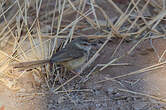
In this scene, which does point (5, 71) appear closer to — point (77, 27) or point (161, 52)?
point (77, 27)

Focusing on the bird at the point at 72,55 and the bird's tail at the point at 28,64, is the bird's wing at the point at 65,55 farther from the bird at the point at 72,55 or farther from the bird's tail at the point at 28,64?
the bird's tail at the point at 28,64

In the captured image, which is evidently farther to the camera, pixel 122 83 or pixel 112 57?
pixel 112 57

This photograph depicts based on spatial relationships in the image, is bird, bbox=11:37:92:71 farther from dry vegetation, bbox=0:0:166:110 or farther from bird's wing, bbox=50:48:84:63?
dry vegetation, bbox=0:0:166:110

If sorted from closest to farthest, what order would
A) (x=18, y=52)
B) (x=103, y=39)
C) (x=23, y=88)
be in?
(x=23, y=88) < (x=18, y=52) < (x=103, y=39)

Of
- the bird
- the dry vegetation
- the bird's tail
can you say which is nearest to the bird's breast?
the bird


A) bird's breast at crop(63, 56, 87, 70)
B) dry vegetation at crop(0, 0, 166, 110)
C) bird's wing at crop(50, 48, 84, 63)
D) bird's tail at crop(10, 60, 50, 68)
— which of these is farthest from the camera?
bird's breast at crop(63, 56, 87, 70)

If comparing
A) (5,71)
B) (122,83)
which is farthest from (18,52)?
(122,83)

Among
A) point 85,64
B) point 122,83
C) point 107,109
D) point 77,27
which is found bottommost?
point 107,109
